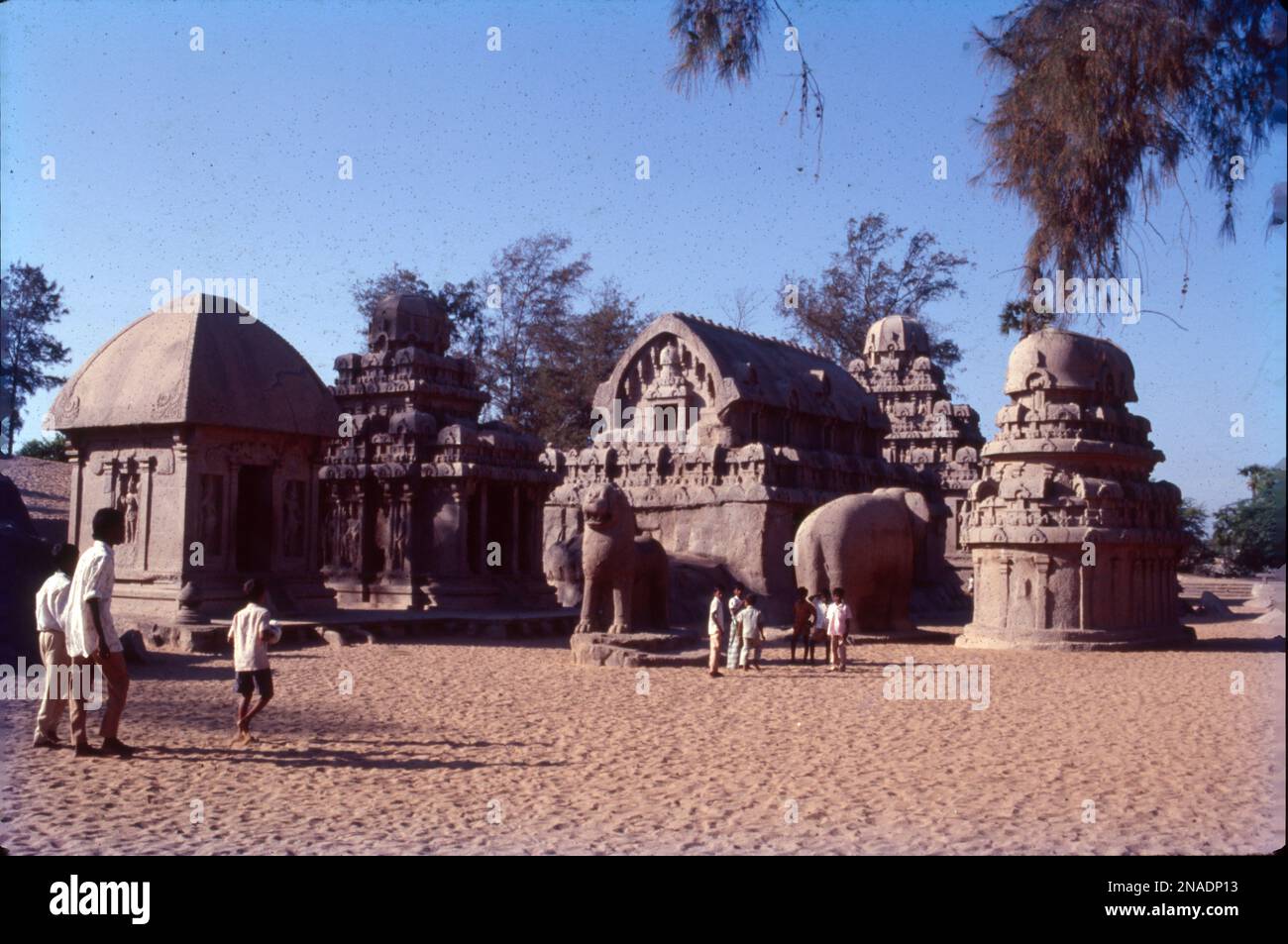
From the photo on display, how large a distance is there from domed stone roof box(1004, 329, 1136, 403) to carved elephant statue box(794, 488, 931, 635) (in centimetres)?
276

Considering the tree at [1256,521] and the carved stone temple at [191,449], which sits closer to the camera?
the tree at [1256,521]

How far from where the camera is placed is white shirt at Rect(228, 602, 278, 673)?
28.7 ft

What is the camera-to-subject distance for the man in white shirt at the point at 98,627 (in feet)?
25.7

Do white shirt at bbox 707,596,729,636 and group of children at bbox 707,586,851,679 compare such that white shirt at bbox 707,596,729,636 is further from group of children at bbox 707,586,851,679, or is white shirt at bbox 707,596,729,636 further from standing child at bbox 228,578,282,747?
standing child at bbox 228,578,282,747

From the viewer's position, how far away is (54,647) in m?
8.33

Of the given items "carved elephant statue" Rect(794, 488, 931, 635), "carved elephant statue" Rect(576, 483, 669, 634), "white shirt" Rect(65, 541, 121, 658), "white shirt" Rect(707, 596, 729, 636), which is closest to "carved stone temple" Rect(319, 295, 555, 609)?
"carved elephant statue" Rect(576, 483, 669, 634)

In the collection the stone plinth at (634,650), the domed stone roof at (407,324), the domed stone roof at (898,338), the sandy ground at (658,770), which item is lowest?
the sandy ground at (658,770)

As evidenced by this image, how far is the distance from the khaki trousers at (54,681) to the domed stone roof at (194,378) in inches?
338

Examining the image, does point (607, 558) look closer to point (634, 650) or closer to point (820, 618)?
point (634, 650)

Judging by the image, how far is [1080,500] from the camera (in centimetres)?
1723

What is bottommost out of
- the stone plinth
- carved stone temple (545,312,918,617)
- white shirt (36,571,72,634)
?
the stone plinth

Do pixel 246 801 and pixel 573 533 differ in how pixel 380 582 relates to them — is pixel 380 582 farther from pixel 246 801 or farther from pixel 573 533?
pixel 246 801

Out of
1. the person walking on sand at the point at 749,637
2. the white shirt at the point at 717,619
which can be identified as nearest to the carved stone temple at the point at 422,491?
the person walking on sand at the point at 749,637

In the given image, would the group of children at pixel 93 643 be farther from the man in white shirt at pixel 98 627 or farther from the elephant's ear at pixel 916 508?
the elephant's ear at pixel 916 508
